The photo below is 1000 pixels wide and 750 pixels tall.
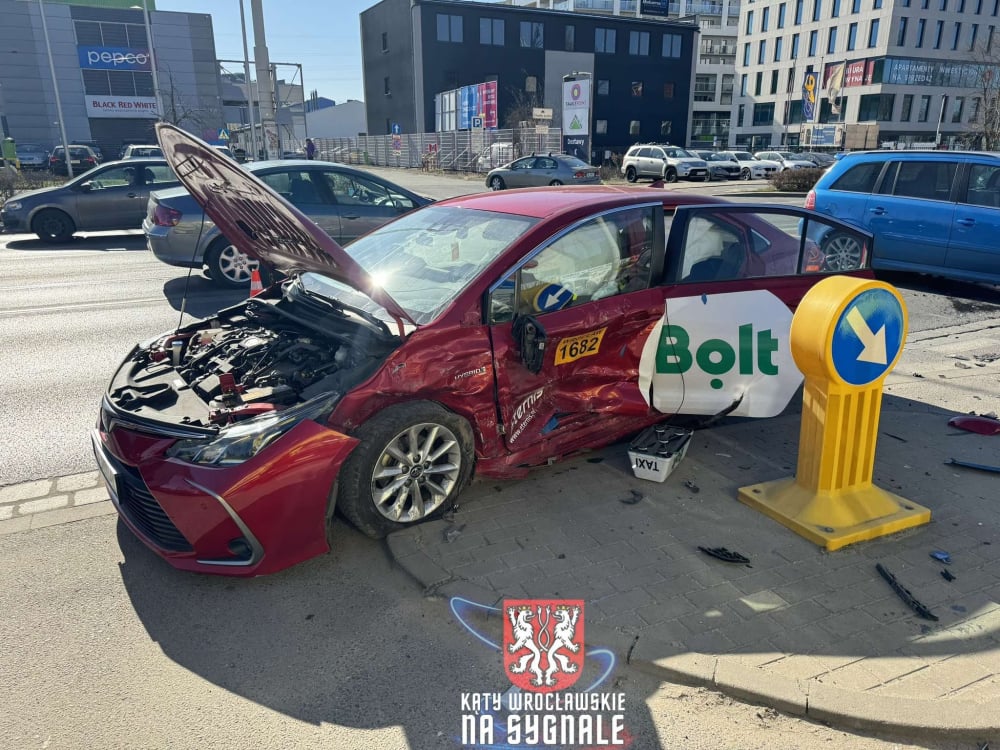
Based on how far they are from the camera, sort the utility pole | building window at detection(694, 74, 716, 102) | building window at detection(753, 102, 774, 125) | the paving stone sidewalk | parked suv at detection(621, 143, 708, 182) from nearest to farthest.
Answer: the paving stone sidewalk < the utility pole < parked suv at detection(621, 143, 708, 182) < building window at detection(753, 102, 774, 125) < building window at detection(694, 74, 716, 102)

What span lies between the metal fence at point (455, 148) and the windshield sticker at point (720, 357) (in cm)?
3714

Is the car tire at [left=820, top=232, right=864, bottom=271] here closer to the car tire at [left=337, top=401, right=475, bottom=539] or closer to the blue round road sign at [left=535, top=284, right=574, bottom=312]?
the blue round road sign at [left=535, top=284, right=574, bottom=312]

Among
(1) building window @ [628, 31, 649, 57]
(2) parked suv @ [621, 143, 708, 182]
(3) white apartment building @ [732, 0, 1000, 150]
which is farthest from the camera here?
(3) white apartment building @ [732, 0, 1000, 150]

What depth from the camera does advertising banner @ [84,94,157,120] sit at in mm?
56281

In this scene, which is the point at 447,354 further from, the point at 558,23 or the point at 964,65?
the point at 964,65

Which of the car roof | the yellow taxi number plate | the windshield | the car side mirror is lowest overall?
the yellow taxi number plate

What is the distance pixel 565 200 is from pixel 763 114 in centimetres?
8655

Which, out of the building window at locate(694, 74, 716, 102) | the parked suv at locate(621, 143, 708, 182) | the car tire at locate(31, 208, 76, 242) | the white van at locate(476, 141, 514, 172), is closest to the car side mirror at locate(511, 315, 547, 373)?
the car tire at locate(31, 208, 76, 242)

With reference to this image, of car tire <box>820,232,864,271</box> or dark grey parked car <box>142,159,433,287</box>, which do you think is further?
dark grey parked car <box>142,159,433,287</box>

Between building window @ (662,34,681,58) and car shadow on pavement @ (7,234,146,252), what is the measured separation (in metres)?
56.9

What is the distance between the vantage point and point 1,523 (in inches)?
155

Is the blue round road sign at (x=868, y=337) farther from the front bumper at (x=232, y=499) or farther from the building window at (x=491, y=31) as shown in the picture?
the building window at (x=491, y=31)

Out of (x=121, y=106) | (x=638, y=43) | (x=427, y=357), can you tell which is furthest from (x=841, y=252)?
(x=121, y=106)

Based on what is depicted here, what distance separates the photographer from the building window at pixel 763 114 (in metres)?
79.9
